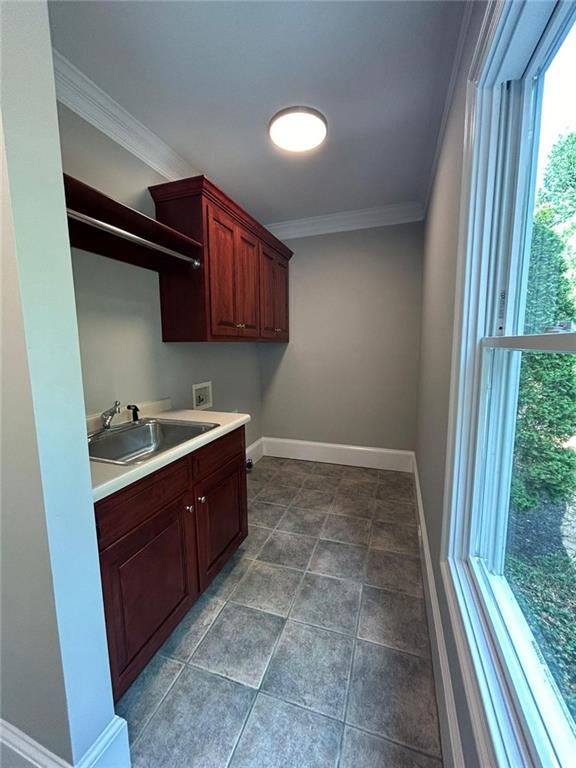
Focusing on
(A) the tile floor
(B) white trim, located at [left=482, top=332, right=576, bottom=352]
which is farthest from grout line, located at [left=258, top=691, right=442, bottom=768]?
(B) white trim, located at [left=482, top=332, right=576, bottom=352]

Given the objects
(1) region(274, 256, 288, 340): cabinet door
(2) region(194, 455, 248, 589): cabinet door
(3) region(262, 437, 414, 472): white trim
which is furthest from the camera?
(3) region(262, 437, 414, 472): white trim

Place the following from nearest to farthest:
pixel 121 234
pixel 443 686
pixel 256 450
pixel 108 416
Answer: pixel 443 686
pixel 121 234
pixel 108 416
pixel 256 450

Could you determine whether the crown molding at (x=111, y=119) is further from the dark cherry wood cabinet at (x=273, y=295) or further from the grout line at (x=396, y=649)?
the grout line at (x=396, y=649)

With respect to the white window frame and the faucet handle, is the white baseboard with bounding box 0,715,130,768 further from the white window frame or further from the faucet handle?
the faucet handle

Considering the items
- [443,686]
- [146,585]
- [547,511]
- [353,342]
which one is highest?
[353,342]

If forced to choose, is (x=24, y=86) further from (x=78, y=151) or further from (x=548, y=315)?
(x=548, y=315)

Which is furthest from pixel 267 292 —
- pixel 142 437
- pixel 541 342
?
Answer: pixel 541 342

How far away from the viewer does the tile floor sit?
1.02m

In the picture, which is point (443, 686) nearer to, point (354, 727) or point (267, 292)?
point (354, 727)

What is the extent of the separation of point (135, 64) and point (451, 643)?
8.34ft

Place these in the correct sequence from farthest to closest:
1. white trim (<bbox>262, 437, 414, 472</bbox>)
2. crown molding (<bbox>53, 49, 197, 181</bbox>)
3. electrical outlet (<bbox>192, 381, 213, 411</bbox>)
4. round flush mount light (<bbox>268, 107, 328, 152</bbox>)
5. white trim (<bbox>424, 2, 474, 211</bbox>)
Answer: white trim (<bbox>262, 437, 414, 472</bbox>)
electrical outlet (<bbox>192, 381, 213, 411</bbox>)
round flush mount light (<bbox>268, 107, 328, 152</bbox>)
crown molding (<bbox>53, 49, 197, 181</bbox>)
white trim (<bbox>424, 2, 474, 211</bbox>)

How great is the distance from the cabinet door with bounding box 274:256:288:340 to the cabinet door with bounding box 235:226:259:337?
0.45 m

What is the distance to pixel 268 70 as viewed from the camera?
54.4 inches

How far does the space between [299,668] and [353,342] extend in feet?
8.28
